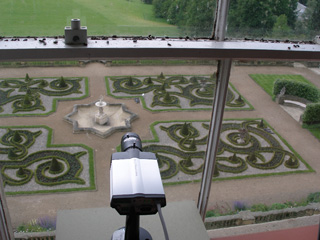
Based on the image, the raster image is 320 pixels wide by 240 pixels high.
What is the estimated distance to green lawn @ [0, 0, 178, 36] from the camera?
1.84 meters

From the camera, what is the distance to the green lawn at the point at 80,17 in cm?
184

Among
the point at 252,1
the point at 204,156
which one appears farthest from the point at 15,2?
the point at 204,156

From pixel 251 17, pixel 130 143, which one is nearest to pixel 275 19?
pixel 251 17

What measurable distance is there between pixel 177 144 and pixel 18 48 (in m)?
1.39

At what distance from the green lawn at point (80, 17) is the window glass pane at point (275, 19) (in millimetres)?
392

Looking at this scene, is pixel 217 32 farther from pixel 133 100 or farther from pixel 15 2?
pixel 15 2

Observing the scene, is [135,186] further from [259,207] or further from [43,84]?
[259,207]

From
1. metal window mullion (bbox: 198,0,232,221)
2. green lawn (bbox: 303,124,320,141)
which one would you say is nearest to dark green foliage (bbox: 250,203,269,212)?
metal window mullion (bbox: 198,0,232,221)

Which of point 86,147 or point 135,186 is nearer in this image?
point 135,186

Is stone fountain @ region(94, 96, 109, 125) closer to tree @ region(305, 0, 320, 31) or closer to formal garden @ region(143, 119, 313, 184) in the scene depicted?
formal garden @ region(143, 119, 313, 184)

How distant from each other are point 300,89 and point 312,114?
9.7 inches

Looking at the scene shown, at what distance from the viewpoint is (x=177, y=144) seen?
261cm

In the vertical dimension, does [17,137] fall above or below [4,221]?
above

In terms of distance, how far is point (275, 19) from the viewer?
210cm
